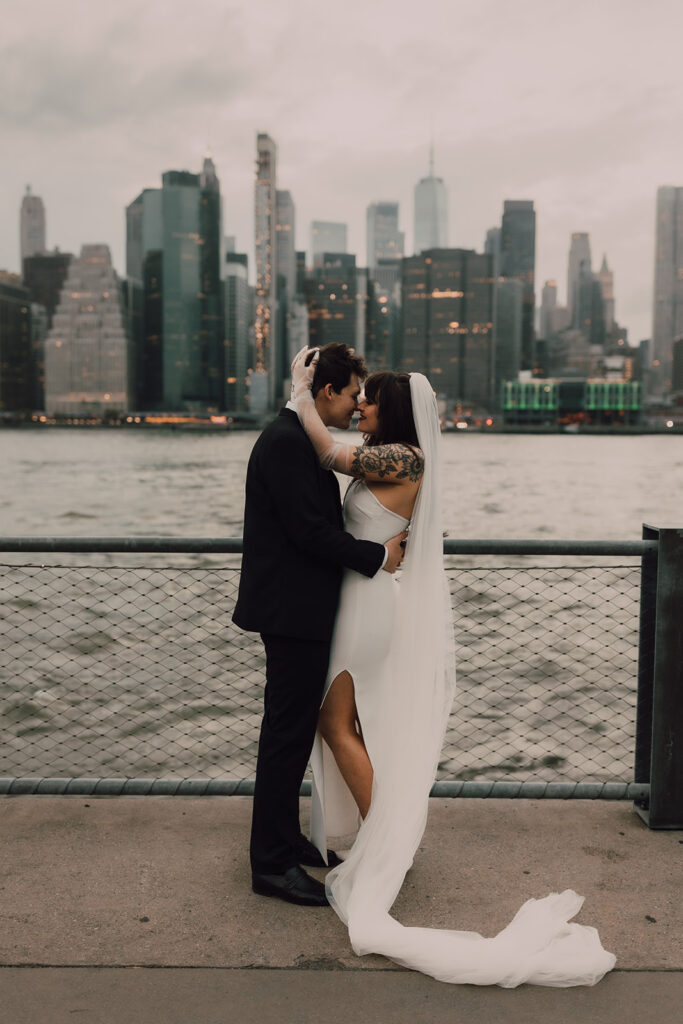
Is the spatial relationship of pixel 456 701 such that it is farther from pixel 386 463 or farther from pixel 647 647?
pixel 386 463

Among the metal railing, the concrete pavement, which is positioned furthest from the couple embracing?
the metal railing

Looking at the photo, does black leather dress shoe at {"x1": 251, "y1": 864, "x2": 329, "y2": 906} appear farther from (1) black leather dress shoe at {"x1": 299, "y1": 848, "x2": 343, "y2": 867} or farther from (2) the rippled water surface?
Answer: (2) the rippled water surface

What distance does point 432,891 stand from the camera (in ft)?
11.0

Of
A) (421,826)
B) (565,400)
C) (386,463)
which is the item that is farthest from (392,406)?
(565,400)

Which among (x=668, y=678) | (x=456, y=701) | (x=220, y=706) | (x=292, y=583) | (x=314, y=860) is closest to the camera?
(x=292, y=583)

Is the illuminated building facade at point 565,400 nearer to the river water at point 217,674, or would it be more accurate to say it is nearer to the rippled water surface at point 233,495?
the rippled water surface at point 233,495

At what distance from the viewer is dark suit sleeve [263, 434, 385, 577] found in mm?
3137

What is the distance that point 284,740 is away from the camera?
3.32 metres

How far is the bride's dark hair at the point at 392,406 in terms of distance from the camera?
3328 mm

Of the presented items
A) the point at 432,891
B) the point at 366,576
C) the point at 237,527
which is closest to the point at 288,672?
the point at 366,576

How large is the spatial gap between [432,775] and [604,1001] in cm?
99

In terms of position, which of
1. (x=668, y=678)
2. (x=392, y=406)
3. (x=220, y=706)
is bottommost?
(x=220, y=706)

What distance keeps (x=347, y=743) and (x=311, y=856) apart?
53 cm

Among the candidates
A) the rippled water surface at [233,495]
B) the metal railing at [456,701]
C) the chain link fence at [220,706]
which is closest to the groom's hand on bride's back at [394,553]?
the metal railing at [456,701]
